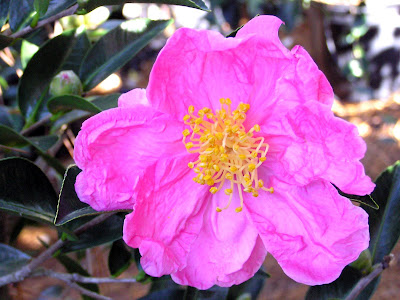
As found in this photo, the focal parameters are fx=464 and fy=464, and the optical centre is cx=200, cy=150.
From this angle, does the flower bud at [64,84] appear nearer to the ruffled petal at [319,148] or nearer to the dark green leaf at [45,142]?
the dark green leaf at [45,142]

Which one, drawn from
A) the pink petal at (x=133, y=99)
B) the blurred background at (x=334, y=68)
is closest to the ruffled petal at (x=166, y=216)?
the pink petal at (x=133, y=99)

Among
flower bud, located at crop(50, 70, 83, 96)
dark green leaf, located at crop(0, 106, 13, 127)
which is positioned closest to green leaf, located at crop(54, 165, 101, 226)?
flower bud, located at crop(50, 70, 83, 96)

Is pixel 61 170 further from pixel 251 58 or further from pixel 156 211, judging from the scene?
pixel 251 58

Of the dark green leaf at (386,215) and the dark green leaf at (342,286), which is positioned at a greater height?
the dark green leaf at (386,215)

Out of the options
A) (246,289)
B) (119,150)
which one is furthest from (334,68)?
(119,150)

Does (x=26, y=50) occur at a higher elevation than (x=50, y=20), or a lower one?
lower

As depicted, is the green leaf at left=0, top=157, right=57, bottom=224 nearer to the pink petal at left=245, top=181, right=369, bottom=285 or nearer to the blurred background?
the pink petal at left=245, top=181, right=369, bottom=285

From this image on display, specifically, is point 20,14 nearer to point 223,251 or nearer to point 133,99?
point 133,99
